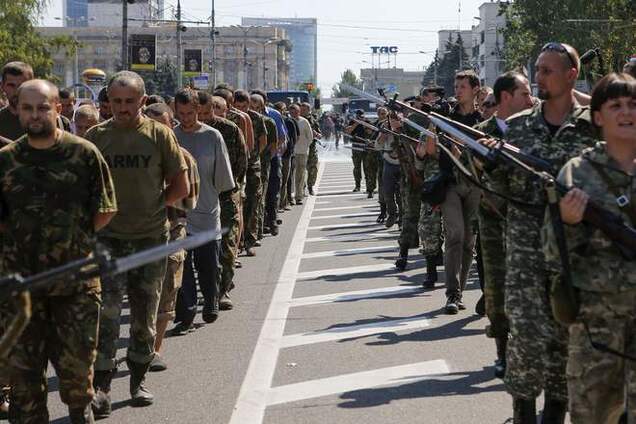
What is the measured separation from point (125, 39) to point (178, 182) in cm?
3181

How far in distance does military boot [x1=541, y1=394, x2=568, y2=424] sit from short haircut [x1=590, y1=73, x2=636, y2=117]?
5.26ft

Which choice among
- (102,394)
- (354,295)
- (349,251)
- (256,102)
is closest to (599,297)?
(102,394)

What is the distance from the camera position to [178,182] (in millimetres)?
7230

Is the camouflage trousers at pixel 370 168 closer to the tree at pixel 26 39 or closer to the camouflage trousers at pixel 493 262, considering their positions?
the camouflage trousers at pixel 493 262

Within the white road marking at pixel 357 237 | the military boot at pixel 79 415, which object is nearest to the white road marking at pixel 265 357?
the military boot at pixel 79 415

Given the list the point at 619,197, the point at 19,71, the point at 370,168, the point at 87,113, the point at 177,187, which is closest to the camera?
the point at 619,197

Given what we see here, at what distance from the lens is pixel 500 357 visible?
8.02m

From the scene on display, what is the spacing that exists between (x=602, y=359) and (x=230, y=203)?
6.60m

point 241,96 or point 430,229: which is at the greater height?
point 241,96

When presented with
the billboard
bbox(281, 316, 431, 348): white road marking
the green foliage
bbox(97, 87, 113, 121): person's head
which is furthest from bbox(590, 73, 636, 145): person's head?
the green foliage

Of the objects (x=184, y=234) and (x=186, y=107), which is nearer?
(x=184, y=234)

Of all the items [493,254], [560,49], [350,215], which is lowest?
[350,215]

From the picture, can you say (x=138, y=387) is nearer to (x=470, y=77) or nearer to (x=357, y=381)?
(x=357, y=381)

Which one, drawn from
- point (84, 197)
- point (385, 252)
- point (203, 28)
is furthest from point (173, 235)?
point (203, 28)
